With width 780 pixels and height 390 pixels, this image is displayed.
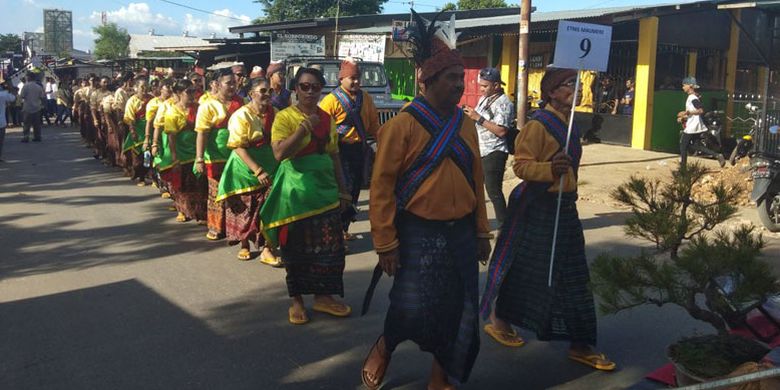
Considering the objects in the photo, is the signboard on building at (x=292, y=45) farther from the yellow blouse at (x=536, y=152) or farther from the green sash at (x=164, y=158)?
the yellow blouse at (x=536, y=152)

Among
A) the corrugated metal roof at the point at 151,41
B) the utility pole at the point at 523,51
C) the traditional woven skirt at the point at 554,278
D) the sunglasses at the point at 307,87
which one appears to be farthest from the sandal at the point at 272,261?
the corrugated metal roof at the point at 151,41

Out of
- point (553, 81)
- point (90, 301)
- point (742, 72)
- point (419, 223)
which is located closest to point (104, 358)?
point (90, 301)

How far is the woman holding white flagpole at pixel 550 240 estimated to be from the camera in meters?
4.16

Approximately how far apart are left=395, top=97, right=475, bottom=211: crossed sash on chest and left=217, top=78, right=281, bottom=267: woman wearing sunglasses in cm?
228

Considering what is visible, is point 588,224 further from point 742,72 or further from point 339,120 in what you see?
point 742,72

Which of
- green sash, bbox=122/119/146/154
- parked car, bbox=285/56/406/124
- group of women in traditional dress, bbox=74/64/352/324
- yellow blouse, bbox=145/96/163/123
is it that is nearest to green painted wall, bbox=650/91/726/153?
parked car, bbox=285/56/406/124

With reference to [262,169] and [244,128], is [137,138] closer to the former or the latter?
[244,128]

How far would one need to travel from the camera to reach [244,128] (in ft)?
19.8

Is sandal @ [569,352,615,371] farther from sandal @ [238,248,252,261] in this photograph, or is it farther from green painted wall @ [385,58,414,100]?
green painted wall @ [385,58,414,100]

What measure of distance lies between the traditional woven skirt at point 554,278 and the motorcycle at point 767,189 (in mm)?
4624

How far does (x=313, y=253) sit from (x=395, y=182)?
1.59 meters

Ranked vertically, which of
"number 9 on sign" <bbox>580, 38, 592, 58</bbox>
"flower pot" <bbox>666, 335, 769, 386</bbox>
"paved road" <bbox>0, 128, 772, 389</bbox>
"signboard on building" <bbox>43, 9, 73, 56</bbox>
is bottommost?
"paved road" <bbox>0, 128, 772, 389</bbox>

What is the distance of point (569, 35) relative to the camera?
4398 mm

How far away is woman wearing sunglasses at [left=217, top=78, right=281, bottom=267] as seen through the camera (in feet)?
19.7
